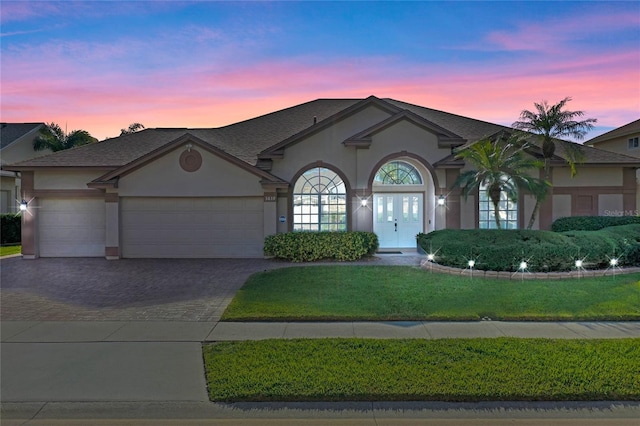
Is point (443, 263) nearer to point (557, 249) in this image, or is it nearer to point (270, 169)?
point (557, 249)

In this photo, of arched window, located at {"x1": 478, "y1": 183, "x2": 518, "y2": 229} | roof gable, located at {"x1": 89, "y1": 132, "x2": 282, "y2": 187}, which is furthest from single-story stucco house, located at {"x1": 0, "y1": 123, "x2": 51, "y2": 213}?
arched window, located at {"x1": 478, "y1": 183, "x2": 518, "y2": 229}

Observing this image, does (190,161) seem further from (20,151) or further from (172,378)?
(20,151)

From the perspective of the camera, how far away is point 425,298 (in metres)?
8.96

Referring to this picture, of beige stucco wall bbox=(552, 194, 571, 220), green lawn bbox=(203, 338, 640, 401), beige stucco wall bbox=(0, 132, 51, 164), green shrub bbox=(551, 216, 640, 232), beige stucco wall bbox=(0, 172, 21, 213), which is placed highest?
beige stucco wall bbox=(0, 132, 51, 164)

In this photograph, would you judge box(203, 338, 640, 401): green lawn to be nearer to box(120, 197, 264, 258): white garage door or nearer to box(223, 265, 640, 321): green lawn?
box(223, 265, 640, 321): green lawn

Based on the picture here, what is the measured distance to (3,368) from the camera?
5504mm

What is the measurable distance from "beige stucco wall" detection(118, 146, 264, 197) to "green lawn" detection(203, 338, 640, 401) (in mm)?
9971

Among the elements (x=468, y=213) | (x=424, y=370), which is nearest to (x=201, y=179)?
(x=468, y=213)

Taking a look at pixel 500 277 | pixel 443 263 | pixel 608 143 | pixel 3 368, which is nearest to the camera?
pixel 3 368

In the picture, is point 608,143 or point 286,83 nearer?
point 286,83

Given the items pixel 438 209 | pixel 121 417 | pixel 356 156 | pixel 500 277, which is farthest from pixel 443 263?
pixel 121 417

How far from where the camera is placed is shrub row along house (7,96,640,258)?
1571cm

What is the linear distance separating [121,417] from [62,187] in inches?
594

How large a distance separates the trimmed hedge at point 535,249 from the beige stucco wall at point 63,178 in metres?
13.8
